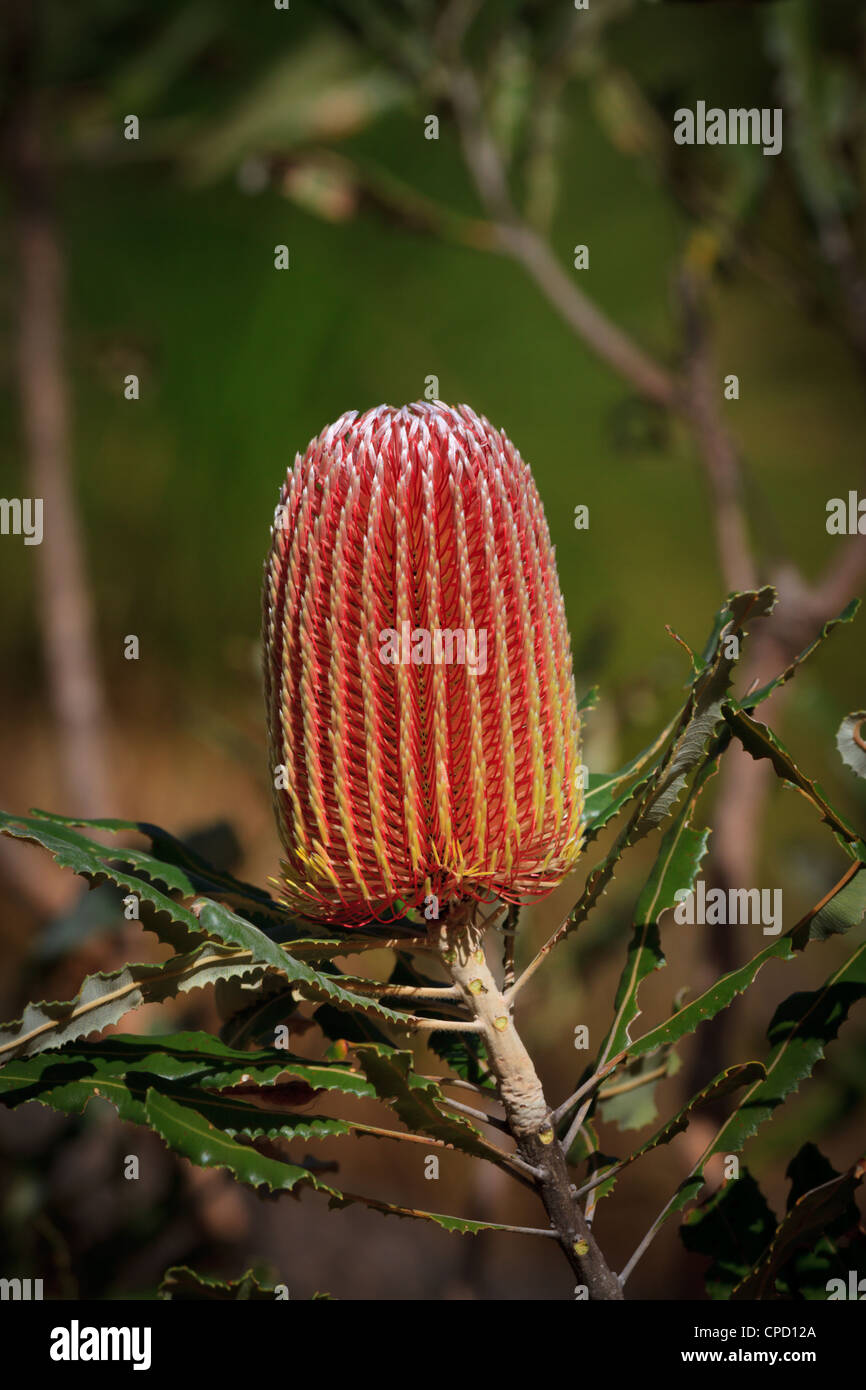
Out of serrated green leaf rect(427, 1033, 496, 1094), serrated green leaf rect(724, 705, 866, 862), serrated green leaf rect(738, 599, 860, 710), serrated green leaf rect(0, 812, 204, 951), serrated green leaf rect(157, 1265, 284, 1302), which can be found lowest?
serrated green leaf rect(157, 1265, 284, 1302)

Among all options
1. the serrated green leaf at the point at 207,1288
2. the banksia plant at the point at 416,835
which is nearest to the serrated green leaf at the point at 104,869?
the banksia plant at the point at 416,835

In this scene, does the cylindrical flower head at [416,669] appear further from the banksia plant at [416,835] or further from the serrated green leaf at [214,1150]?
the serrated green leaf at [214,1150]

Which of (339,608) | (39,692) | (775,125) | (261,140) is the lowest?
(339,608)

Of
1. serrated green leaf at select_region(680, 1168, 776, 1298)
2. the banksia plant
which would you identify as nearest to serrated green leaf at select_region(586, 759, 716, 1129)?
the banksia plant

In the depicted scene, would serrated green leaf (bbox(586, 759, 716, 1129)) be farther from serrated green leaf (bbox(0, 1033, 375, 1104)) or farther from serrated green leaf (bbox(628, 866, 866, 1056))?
serrated green leaf (bbox(0, 1033, 375, 1104))

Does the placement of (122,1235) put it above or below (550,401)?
below

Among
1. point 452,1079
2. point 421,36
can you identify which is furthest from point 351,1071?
point 421,36

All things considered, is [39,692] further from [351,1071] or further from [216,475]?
[351,1071]

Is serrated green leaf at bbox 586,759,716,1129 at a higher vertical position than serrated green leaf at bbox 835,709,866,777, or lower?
lower

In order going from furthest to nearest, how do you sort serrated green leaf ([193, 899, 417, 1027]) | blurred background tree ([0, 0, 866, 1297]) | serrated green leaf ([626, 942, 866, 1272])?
blurred background tree ([0, 0, 866, 1297])
serrated green leaf ([626, 942, 866, 1272])
serrated green leaf ([193, 899, 417, 1027])
